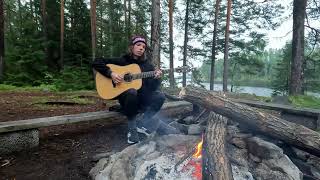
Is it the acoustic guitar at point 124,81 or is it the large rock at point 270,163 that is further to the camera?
the acoustic guitar at point 124,81

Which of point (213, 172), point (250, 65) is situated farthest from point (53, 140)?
point (250, 65)

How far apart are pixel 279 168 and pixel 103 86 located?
9.14 ft

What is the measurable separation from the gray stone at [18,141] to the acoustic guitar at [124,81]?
118cm

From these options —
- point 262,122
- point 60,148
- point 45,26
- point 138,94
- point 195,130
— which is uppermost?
point 45,26

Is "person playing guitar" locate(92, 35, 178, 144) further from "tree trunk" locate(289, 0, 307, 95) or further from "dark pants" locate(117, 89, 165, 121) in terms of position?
"tree trunk" locate(289, 0, 307, 95)

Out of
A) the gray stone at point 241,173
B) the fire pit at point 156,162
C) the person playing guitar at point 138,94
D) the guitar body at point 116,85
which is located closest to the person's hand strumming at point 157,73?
the person playing guitar at point 138,94

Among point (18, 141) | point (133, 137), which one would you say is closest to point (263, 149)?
point (133, 137)

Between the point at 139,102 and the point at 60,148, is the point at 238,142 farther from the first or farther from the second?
the point at 60,148

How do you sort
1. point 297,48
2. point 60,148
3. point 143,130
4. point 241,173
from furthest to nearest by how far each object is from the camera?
point 297,48 < point 143,130 < point 60,148 < point 241,173

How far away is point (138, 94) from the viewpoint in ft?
14.9

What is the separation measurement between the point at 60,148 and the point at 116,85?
4.11 ft

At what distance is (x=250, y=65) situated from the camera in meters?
26.4

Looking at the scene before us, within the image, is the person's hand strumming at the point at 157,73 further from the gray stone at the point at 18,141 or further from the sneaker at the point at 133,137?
the gray stone at the point at 18,141

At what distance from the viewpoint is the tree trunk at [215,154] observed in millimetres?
2729
